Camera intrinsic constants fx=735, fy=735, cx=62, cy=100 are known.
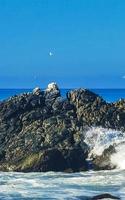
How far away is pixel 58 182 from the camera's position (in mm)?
34688

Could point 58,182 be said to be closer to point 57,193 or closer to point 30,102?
point 57,193

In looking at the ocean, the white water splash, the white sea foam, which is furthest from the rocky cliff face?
the white sea foam

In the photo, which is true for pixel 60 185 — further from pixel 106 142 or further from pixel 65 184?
pixel 106 142

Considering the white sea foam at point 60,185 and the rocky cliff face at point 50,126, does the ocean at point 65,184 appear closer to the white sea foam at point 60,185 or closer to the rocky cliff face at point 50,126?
the white sea foam at point 60,185

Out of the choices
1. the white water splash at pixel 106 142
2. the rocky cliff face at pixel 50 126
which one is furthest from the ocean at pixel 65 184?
the rocky cliff face at pixel 50 126

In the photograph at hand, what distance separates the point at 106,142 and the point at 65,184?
8265 millimetres

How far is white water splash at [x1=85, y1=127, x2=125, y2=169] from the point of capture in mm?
39500

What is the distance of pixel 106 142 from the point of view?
41688mm

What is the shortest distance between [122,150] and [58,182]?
701cm

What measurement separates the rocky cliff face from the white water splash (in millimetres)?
401

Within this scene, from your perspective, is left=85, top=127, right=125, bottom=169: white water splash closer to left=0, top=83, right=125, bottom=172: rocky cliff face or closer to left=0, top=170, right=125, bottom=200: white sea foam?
left=0, top=83, right=125, bottom=172: rocky cliff face

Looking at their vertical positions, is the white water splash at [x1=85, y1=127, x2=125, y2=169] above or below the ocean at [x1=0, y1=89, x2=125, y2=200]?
above

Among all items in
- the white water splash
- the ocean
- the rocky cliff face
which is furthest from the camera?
the white water splash

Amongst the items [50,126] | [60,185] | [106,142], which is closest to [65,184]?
[60,185]
